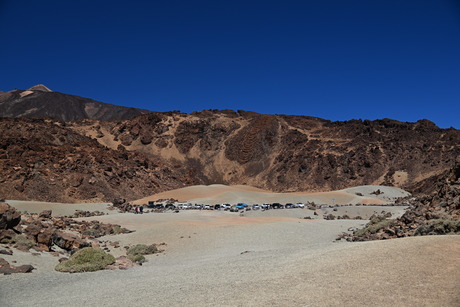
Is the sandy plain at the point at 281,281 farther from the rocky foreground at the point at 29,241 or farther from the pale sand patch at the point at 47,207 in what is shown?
the pale sand patch at the point at 47,207

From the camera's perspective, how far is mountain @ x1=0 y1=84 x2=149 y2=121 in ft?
551

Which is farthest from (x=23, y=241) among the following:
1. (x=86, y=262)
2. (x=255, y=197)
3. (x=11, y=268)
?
(x=255, y=197)

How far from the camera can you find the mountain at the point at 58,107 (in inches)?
6609

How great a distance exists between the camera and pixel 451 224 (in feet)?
42.9

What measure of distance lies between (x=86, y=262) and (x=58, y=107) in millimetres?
178841

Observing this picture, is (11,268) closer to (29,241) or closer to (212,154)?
(29,241)

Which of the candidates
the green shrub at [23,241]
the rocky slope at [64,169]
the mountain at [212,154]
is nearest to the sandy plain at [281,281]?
the green shrub at [23,241]

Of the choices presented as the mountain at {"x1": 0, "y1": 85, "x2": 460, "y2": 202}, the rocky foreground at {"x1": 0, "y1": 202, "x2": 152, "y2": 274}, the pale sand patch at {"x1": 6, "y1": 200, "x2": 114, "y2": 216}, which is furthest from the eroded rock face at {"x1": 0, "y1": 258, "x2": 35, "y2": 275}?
the mountain at {"x1": 0, "y1": 85, "x2": 460, "y2": 202}

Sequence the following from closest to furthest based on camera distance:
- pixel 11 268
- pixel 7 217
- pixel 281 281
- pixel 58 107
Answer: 1. pixel 281 281
2. pixel 11 268
3. pixel 7 217
4. pixel 58 107

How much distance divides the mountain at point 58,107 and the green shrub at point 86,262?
6507 inches

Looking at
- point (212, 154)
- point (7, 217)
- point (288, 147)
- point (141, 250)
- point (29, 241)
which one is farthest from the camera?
point (212, 154)

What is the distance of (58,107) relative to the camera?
174000mm

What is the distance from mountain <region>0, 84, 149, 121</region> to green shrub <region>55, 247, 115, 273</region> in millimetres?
165279

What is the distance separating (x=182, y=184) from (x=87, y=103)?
137471 millimetres
